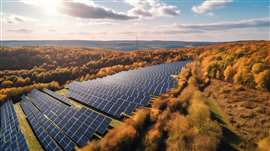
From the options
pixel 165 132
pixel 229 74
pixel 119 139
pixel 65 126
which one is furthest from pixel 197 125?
pixel 229 74

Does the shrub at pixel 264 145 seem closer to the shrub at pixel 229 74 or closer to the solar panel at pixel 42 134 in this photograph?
the solar panel at pixel 42 134

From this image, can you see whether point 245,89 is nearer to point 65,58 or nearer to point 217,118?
point 217,118

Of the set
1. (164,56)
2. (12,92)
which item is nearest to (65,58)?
(164,56)

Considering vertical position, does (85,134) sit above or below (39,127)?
above

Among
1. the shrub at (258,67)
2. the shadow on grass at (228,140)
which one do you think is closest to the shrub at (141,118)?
the shadow on grass at (228,140)

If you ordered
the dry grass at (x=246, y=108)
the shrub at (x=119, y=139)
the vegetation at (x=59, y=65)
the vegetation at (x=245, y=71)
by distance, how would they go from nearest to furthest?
1. the shrub at (x=119, y=139)
2. the dry grass at (x=246, y=108)
3. the vegetation at (x=245, y=71)
4. the vegetation at (x=59, y=65)

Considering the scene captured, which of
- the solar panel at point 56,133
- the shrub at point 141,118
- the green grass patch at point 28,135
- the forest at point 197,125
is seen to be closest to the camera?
the solar panel at point 56,133

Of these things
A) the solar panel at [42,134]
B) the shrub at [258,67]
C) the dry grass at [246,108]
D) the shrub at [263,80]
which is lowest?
the solar panel at [42,134]

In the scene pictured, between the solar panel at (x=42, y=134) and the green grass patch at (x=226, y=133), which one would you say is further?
the solar panel at (x=42, y=134)

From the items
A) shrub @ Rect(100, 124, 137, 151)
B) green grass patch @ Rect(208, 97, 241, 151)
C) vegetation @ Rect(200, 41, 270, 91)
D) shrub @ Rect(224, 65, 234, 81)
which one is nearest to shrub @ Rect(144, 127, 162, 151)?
shrub @ Rect(100, 124, 137, 151)
